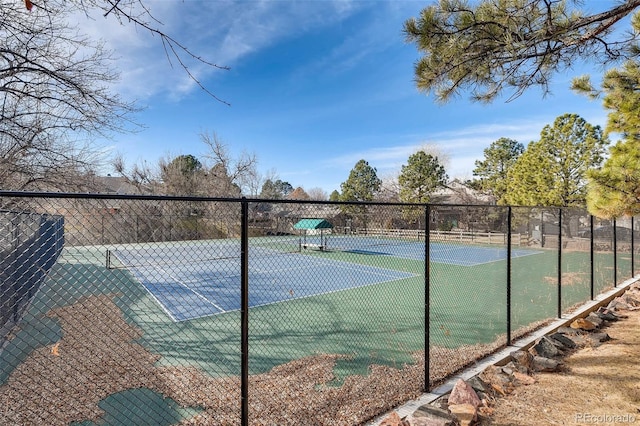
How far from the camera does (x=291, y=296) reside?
933 cm

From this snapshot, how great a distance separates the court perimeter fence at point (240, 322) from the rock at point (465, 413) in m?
0.47

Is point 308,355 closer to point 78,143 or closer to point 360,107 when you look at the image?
point 78,143

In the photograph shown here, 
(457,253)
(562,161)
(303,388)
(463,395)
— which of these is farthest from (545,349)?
(562,161)

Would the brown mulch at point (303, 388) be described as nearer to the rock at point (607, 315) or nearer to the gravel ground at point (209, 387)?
the gravel ground at point (209, 387)

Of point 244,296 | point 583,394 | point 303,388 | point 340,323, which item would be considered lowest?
point 340,323

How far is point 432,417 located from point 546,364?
79.3 inches

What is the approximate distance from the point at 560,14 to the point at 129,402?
6.18 metres

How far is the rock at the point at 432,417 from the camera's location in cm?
257

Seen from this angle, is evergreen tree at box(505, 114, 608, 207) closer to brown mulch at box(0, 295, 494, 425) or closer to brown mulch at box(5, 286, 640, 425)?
brown mulch at box(5, 286, 640, 425)

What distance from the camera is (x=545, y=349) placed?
4.06 meters

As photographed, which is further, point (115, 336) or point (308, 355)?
point (115, 336)

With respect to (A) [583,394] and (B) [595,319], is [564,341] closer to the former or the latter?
(A) [583,394]

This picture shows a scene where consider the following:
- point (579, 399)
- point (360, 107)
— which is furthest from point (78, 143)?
point (360, 107)

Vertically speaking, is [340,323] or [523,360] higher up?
[523,360]
